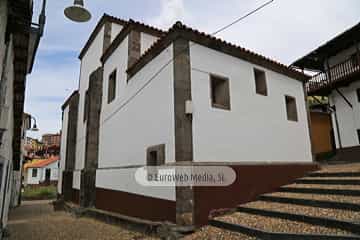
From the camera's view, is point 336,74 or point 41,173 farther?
point 41,173

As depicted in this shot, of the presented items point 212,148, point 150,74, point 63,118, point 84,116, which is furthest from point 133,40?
point 63,118

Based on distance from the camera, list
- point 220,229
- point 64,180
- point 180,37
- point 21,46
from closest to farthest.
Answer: point 21,46
point 220,229
point 180,37
point 64,180

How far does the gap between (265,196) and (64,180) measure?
12.6 metres

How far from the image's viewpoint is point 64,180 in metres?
14.3

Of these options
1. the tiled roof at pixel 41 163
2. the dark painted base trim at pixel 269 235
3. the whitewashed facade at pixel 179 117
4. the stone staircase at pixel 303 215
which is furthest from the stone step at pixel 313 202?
the tiled roof at pixel 41 163

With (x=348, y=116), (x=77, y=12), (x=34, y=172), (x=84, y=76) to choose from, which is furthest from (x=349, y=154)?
(x=34, y=172)

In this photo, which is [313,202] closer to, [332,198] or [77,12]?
[332,198]

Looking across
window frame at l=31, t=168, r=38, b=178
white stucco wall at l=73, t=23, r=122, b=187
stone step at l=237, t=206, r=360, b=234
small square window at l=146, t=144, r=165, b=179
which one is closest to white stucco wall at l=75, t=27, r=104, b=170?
white stucco wall at l=73, t=23, r=122, b=187

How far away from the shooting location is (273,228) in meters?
4.29

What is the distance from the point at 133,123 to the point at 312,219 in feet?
18.4

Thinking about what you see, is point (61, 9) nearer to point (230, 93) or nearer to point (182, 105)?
point (182, 105)

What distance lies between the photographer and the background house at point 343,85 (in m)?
11.9

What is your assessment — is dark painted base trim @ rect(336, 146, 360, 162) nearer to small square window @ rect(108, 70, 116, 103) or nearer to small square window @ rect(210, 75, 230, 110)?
small square window @ rect(210, 75, 230, 110)

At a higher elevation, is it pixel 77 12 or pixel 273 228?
pixel 77 12
